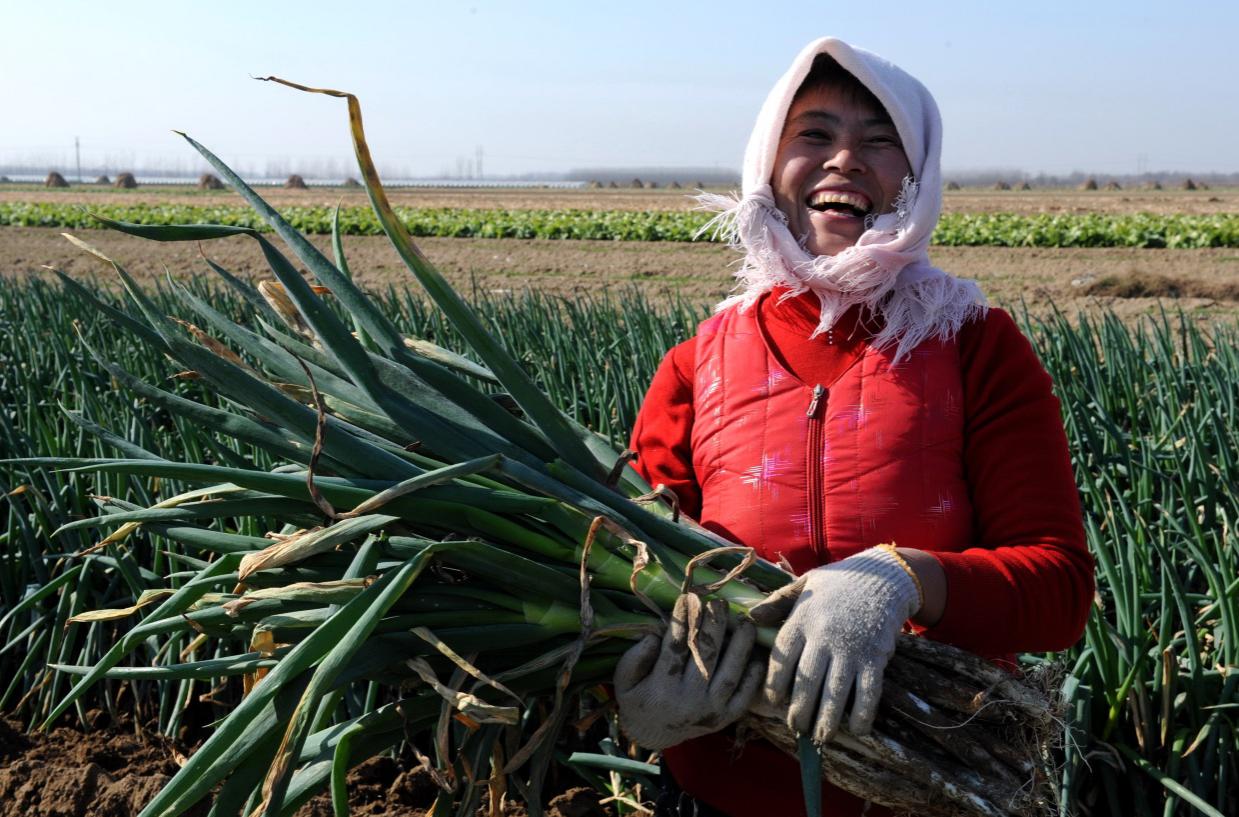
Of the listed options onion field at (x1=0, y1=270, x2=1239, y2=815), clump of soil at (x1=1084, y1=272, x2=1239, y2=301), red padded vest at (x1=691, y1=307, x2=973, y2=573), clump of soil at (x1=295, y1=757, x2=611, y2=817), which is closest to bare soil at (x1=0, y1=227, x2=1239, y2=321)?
clump of soil at (x1=1084, y1=272, x2=1239, y2=301)

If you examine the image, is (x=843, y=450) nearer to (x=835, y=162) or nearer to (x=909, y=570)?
(x=909, y=570)

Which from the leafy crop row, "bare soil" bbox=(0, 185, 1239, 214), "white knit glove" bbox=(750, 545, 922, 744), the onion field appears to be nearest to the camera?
"white knit glove" bbox=(750, 545, 922, 744)

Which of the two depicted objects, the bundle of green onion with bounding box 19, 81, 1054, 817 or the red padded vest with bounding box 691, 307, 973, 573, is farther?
the red padded vest with bounding box 691, 307, 973, 573

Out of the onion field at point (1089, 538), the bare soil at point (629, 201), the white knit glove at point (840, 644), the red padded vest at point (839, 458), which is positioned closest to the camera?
the white knit glove at point (840, 644)

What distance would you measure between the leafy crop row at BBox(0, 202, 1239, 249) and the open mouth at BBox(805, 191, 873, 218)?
14.0 metres

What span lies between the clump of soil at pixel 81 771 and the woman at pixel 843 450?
132cm

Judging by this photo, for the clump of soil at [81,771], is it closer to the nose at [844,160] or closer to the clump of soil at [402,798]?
the clump of soil at [402,798]

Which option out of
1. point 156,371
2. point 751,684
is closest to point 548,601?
point 751,684

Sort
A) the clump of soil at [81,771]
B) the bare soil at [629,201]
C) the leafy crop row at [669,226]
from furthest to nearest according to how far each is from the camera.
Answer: the bare soil at [629,201] < the leafy crop row at [669,226] < the clump of soil at [81,771]

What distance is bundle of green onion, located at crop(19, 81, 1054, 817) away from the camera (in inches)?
49.1

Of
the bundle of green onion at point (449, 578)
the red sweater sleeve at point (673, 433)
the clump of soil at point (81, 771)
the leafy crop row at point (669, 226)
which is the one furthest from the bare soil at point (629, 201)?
the bundle of green onion at point (449, 578)

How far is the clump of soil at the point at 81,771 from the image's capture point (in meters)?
2.35

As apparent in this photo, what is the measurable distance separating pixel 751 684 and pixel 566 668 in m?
0.19

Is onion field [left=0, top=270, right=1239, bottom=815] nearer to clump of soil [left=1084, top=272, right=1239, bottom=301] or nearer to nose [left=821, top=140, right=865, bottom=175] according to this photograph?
nose [left=821, top=140, right=865, bottom=175]
